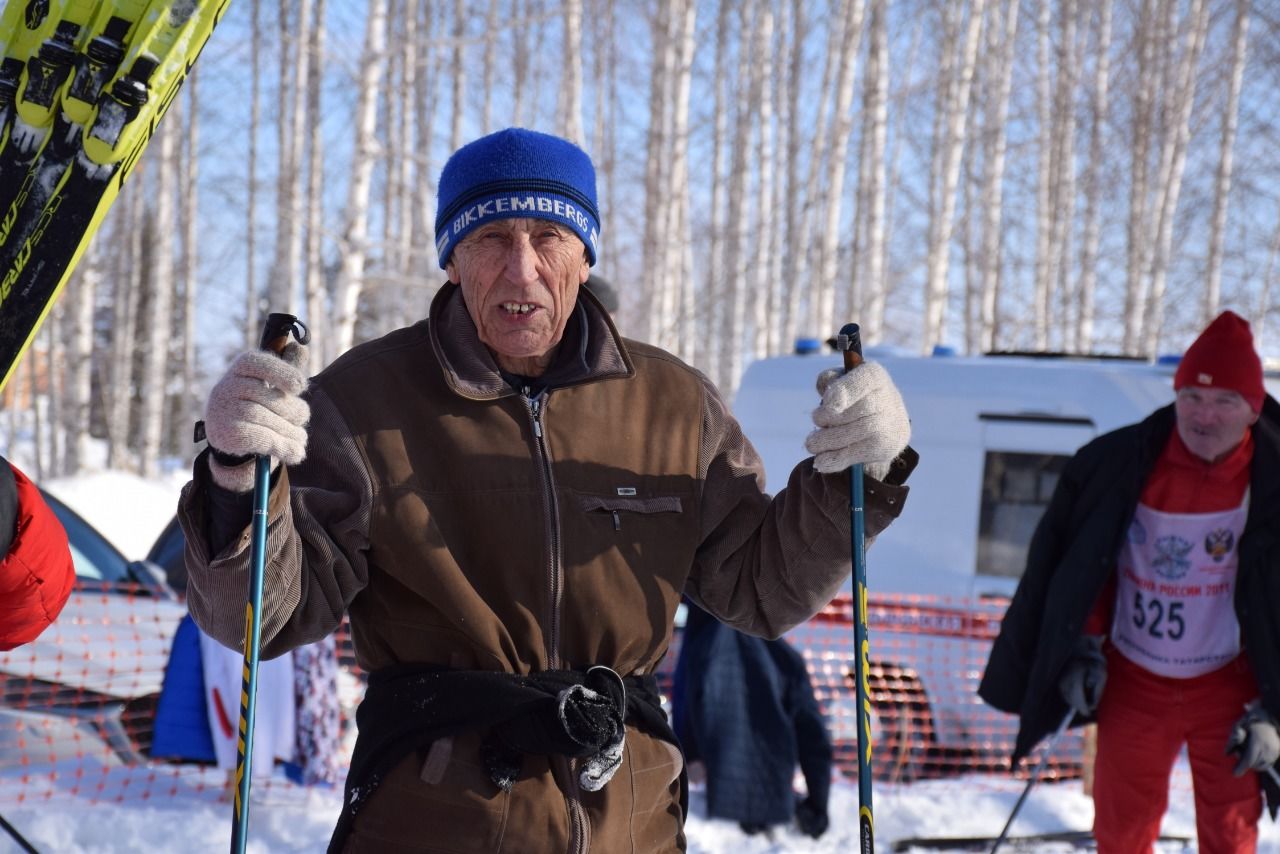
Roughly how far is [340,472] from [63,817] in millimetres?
3447

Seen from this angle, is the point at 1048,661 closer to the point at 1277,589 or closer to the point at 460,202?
Answer: the point at 1277,589

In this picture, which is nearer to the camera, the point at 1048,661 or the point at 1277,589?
the point at 1277,589

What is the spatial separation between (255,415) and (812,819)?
4.10 metres

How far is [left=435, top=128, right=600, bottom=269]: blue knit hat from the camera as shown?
2299mm

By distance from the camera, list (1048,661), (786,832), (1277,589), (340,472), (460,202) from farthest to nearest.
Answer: (786,832)
(1048,661)
(1277,589)
(460,202)
(340,472)

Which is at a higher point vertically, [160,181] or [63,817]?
[160,181]

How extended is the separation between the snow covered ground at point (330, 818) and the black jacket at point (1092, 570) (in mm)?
1347

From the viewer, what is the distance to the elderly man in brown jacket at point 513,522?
82.0 inches

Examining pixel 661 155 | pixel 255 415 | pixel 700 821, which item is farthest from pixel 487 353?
pixel 661 155

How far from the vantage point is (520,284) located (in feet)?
7.44

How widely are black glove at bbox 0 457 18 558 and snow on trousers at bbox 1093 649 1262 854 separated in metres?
3.31

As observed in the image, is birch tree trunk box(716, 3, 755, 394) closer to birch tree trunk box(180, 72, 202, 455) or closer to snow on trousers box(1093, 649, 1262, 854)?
birch tree trunk box(180, 72, 202, 455)

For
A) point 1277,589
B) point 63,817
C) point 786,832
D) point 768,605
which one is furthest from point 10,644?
point 786,832

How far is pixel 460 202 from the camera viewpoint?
2.35 m
